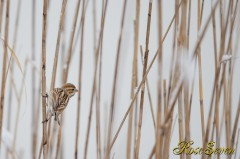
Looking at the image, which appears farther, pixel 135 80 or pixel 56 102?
pixel 135 80

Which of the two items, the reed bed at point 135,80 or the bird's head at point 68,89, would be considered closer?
the reed bed at point 135,80

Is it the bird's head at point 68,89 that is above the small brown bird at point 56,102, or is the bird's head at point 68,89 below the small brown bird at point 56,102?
above

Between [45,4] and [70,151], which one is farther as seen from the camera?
[70,151]

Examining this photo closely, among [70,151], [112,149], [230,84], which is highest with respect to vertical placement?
[230,84]

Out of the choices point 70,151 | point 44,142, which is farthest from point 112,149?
point 70,151

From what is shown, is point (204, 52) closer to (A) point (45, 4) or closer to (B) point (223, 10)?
(B) point (223, 10)

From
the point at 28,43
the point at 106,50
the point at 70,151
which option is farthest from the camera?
the point at 106,50

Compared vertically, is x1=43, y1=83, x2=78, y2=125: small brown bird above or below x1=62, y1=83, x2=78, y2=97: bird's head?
below

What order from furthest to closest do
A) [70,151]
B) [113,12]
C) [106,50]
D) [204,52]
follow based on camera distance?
[113,12], [106,50], [204,52], [70,151]

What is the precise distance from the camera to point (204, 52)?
2.44m

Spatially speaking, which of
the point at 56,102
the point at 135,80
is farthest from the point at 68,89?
the point at 135,80

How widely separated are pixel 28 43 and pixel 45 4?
2305 mm

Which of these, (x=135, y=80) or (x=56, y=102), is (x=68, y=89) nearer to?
(x=56, y=102)

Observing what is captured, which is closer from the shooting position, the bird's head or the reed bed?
the reed bed
